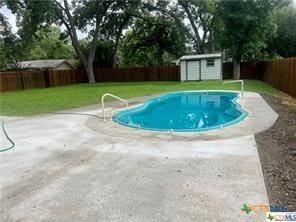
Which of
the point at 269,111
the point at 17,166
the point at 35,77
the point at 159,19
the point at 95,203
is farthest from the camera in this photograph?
the point at 159,19

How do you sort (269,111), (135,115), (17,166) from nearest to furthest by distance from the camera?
(17,166), (269,111), (135,115)

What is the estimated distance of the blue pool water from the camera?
7422 mm

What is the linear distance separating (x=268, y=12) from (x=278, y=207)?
18041mm

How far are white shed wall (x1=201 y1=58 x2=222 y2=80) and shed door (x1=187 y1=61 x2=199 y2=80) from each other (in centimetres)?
46

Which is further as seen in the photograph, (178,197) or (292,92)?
(292,92)

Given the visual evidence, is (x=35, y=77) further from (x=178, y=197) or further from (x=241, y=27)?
(x=178, y=197)

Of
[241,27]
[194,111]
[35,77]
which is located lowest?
[194,111]

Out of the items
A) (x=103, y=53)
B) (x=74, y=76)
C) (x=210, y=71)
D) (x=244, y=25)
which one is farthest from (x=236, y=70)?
(x=74, y=76)

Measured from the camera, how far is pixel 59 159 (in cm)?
423

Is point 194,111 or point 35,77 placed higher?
point 35,77

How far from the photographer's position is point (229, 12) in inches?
708

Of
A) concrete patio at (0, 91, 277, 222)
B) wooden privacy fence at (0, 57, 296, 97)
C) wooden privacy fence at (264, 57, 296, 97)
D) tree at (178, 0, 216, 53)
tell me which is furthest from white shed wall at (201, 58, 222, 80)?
concrete patio at (0, 91, 277, 222)

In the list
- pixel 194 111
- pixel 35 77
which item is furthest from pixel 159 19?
pixel 194 111

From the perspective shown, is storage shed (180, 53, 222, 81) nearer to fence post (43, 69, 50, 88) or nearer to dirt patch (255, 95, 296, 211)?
fence post (43, 69, 50, 88)
